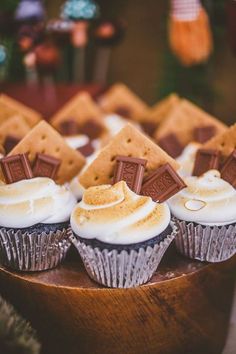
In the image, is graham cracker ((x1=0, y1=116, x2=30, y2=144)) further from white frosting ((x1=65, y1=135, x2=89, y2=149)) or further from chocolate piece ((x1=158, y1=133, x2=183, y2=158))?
chocolate piece ((x1=158, y1=133, x2=183, y2=158))

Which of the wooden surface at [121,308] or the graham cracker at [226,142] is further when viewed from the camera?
the graham cracker at [226,142]

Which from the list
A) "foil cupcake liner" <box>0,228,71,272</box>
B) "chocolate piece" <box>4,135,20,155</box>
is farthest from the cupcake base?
"chocolate piece" <box>4,135,20,155</box>

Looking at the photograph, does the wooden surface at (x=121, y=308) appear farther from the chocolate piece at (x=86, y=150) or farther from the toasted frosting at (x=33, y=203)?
the chocolate piece at (x=86, y=150)

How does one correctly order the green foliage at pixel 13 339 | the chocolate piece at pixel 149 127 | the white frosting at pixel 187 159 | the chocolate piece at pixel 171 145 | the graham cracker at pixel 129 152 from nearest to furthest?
the green foliage at pixel 13 339 < the graham cracker at pixel 129 152 < the white frosting at pixel 187 159 < the chocolate piece at pixel 171 145 < the chocolate piece at pixel 149 127

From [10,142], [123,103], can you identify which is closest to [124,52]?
[123,103]

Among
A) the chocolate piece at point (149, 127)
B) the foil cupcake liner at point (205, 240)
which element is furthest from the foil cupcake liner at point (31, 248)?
the chocolate piece at point (149, 127)
